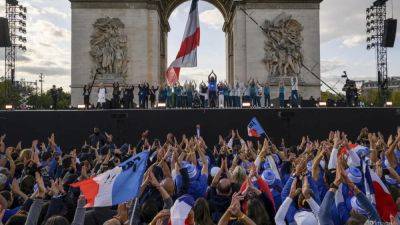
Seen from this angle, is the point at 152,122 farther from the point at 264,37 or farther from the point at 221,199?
the point at 221,199

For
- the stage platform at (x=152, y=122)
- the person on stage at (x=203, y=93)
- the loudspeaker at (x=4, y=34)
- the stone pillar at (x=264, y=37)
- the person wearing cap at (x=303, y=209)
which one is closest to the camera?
the person wearing cap at (x=303, y=209)

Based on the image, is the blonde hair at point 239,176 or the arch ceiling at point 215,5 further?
the arch ceiling at point 215,5

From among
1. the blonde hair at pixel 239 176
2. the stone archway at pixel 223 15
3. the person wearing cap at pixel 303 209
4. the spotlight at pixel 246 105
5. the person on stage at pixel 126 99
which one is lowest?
the person wearing cap at pixel 303 209

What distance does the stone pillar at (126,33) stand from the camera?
3328 centimetres

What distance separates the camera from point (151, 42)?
1329 inches

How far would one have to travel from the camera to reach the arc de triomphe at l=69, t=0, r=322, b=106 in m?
33.2

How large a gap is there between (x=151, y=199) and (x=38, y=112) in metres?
18.6

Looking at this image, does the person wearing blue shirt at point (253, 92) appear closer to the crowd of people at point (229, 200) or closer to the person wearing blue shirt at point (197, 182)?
the crowd of people at point (229, 200)

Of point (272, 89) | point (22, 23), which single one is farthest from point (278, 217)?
point (22, 23)

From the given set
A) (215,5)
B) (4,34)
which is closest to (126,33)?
(4,34)

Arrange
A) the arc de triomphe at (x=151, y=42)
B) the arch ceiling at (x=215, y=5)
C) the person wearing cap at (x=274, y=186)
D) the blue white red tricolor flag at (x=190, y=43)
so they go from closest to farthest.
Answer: the person wearing cap at (x=274, y=186)
the blue white red tricolor flag at (x=190, y=43)
the arc de triomphe at (x=151, y=42)
the arch ceiling at (x=215, y=5)

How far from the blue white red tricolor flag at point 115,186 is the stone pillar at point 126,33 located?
27616 millimetres

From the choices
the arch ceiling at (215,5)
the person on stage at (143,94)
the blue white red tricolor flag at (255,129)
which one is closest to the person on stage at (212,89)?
the person on stage at (143,94)

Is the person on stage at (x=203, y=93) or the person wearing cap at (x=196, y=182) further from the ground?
the person on stage at (x=203, y=93)
